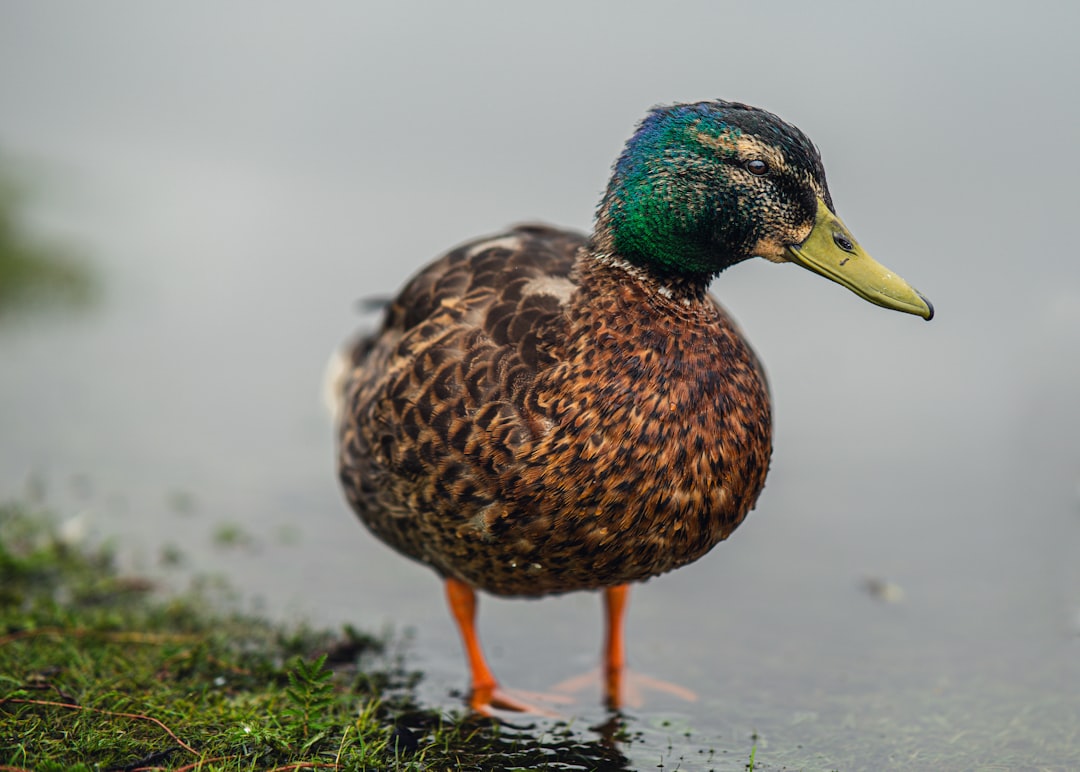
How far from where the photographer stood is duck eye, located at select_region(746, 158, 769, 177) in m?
3.32

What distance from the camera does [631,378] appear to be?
340 centimetres

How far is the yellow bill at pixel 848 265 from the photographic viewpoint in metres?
3.36

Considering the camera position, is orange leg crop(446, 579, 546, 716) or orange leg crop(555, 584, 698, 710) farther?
orange leg crop(555, 584, 698, 710)

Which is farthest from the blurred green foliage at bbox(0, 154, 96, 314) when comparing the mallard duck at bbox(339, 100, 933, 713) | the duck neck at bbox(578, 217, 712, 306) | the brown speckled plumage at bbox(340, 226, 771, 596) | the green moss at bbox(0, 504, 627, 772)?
the duck neck at bbox(578, 217, 712, 306)

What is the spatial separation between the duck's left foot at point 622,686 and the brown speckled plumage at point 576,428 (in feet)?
2.42

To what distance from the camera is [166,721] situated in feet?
11.4

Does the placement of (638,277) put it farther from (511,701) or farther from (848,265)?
(511,701)

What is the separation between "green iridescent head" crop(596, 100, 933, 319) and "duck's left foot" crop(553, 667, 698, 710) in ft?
5.52

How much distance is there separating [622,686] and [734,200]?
1.98 m

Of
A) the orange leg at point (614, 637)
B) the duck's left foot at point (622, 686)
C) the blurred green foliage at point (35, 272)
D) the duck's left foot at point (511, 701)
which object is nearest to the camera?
the duck's left foot at point (511, 701)

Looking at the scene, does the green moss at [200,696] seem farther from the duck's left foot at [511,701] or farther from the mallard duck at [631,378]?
the mallard duck at [631,378]

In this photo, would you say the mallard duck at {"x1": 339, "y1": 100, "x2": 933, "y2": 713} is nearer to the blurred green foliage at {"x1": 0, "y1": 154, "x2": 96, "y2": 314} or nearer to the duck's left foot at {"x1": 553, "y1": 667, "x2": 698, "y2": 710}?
the duck's left foot at {"x1": 553, "y1": 667, "x2": 698, "y2": 710}

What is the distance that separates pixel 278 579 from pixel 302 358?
2.79 meters

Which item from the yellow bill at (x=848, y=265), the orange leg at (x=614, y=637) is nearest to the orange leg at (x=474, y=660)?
the orange leg at (x=614, y=637)
